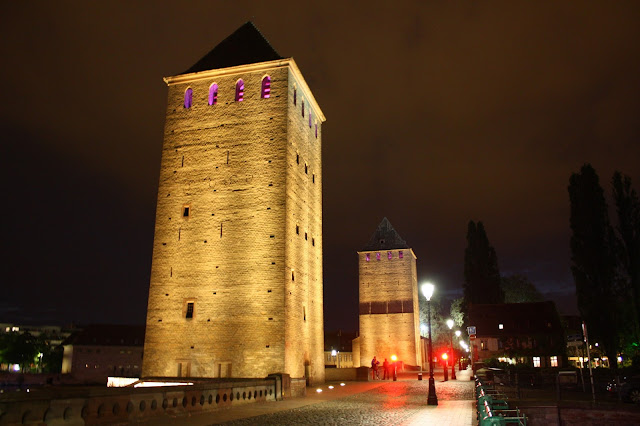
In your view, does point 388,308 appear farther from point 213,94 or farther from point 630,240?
point 213,94

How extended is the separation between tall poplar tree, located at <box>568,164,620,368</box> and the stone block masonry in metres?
17.6

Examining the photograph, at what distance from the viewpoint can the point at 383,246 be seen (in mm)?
53281

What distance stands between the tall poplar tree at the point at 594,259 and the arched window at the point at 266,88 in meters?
22.9

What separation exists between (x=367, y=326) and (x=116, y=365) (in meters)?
39.9

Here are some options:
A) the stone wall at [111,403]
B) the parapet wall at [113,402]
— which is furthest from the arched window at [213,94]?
the stone wall at [111,403]

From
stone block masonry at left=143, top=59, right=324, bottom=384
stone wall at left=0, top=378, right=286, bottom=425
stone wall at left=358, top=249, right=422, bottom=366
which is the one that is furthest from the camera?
stone wall at left=358, top=249, right=422, bottom=366

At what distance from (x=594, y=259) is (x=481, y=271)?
19.9 metres

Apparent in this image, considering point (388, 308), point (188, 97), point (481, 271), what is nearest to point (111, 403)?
point (188, 97)

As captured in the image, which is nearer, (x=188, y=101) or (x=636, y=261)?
(x=188, y=101)

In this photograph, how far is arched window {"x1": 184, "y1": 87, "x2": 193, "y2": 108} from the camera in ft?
82.3

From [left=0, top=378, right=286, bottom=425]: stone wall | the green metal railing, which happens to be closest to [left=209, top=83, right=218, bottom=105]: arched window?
[left=0, top=378, right=286, bottom=425]: stone wall

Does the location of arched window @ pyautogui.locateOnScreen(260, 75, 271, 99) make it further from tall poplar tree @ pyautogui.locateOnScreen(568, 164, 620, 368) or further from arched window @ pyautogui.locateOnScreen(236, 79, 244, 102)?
tall poplar tree @ pyautogui.locateOnScreen(568, 164, 620, 368)

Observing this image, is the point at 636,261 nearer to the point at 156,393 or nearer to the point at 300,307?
the point at 300,307

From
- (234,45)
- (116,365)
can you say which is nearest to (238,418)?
(234,45)
